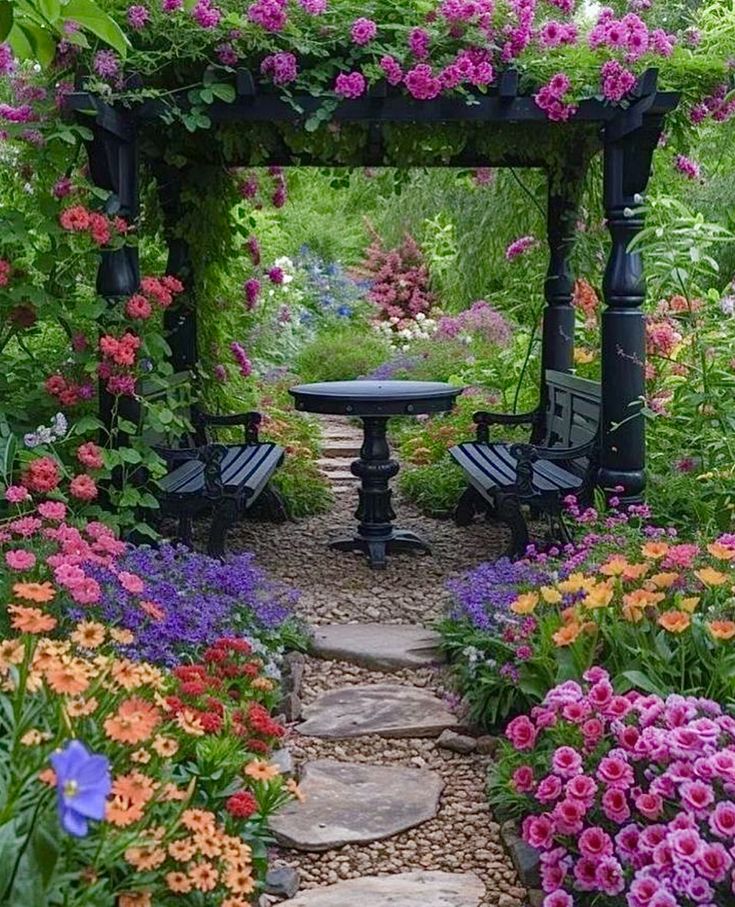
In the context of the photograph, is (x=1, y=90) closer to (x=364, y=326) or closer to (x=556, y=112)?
(x=556, y=112)

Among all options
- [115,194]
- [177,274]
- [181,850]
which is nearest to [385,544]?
[177,274]

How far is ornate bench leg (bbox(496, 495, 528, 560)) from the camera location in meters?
4.84

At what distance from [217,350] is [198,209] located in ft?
2.78

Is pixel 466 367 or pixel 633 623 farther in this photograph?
pixel 466 367

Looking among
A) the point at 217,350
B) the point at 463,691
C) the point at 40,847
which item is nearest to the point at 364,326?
the point at 217,350

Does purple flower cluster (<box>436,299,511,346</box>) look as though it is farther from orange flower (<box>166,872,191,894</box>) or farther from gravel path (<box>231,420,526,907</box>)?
orange flower (<box>166,872,191,894</box>)

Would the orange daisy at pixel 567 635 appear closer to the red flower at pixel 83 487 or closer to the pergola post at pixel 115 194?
the red flower at pixel 83 487

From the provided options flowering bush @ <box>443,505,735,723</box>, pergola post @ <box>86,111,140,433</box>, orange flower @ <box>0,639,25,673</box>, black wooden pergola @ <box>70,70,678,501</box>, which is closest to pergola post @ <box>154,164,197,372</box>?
black wooden pergola @ <box>70,70,678,501</box>

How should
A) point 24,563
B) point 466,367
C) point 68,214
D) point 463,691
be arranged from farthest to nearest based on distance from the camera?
point 466,367 < point 68,214 < point 463,691 < point 24,563

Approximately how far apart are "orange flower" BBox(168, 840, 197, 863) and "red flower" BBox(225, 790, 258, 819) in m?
0.33

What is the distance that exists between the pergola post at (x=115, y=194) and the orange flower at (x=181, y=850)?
2.74 meters

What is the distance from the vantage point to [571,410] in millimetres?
5652

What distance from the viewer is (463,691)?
3590 mm

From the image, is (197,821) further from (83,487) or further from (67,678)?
(83,487)
